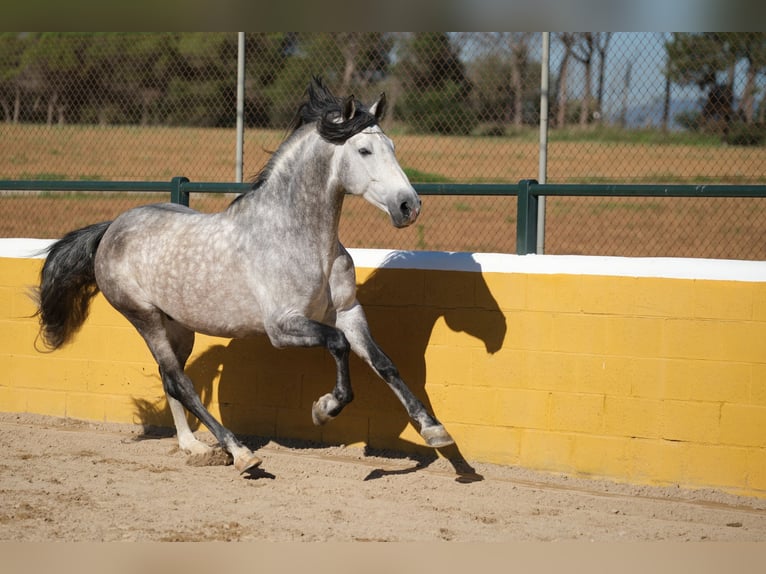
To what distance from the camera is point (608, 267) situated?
18.1 ft

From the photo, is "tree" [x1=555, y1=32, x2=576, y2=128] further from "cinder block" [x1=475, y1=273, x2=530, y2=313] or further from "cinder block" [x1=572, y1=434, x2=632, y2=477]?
"cinder block" [x1=572, y1=434, x2=632, y2=477]

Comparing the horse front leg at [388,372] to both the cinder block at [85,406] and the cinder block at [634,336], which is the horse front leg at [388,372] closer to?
the cinder block at [634,336]

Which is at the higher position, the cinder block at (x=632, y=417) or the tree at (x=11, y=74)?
the tree at (x=11, y=74)

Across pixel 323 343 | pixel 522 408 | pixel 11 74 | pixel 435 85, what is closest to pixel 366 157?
pixel 323 343

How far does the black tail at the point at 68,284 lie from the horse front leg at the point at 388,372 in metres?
1.89

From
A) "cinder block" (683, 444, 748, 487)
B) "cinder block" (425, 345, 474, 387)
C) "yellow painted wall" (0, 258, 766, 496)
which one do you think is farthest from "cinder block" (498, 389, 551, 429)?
"cinder block" (683, 444, 748, 487)

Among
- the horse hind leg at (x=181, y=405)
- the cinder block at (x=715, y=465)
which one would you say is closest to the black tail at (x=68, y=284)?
the horse hind leg at (x=181, y=405)

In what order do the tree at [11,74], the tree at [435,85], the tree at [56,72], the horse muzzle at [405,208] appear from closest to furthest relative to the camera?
1. the horse muzzle at [405,208]
2. the tree at [435,85]
3. the tree at [56,72]
4. the tree at [11,74]

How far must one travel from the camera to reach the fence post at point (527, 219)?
586 centimetres

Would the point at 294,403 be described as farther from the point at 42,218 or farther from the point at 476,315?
the point at 42,218

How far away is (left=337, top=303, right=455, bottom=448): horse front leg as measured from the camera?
5215 mm

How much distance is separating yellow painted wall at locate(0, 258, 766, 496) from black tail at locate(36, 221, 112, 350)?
393 mm

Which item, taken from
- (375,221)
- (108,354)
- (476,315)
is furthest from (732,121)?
(375,221)
